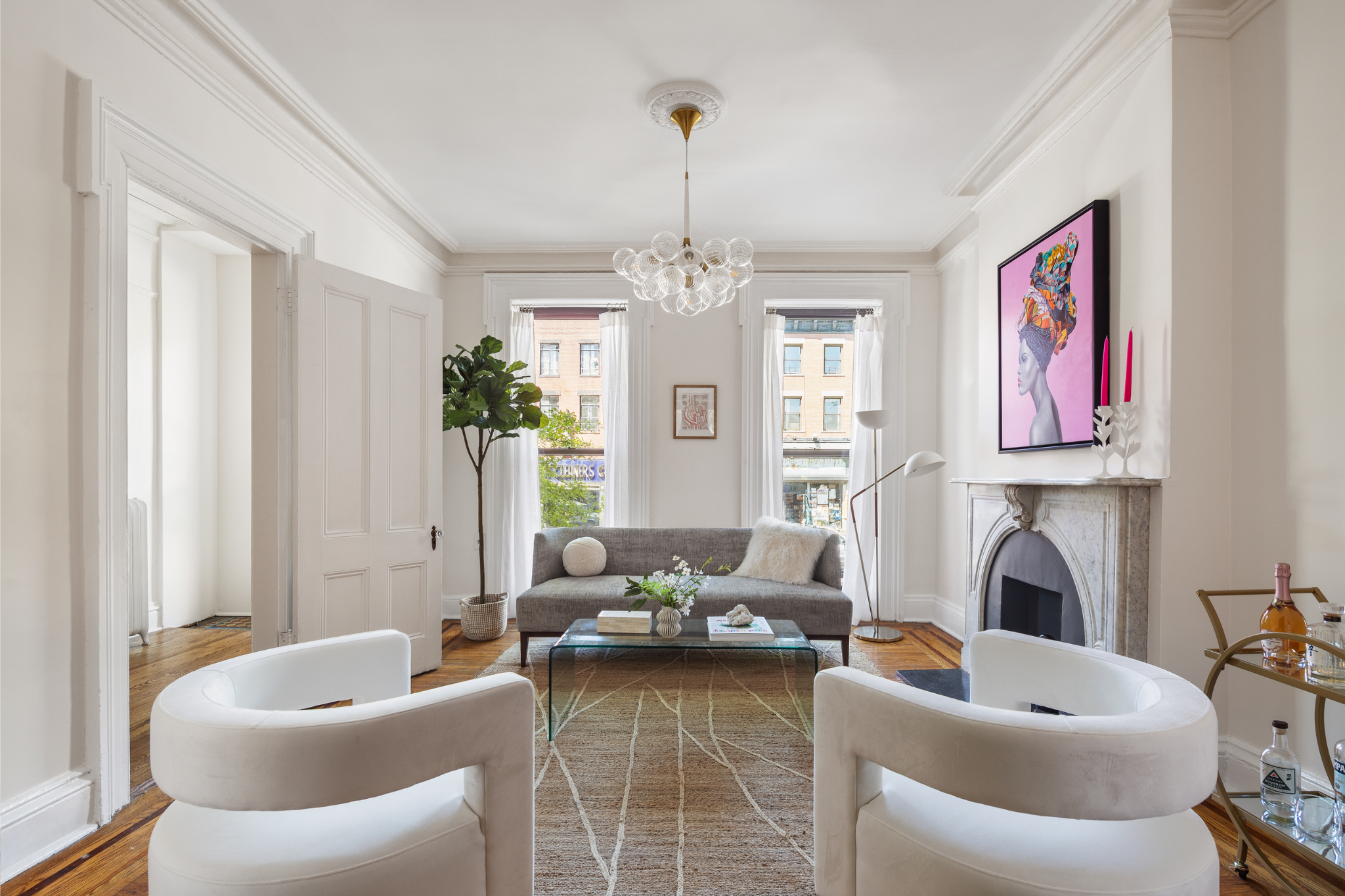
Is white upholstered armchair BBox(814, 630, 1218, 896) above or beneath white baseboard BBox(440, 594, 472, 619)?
above

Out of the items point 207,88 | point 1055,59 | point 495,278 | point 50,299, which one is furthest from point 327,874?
point 495,278

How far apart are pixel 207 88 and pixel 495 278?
8.87 ft

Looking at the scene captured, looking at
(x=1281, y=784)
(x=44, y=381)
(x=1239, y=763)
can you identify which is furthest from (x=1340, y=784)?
(x=44, y=381)

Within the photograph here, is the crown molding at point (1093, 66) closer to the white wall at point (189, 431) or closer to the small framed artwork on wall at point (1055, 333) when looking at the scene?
the small framed artwork on wall at point (1055, 333)

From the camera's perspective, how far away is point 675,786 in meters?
2.47

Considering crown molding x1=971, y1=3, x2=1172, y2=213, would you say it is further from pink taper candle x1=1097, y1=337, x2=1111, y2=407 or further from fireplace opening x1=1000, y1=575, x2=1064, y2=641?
fireplace opening x1=1000, y1=575, x2=1064, y2=641

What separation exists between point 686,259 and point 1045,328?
172cm

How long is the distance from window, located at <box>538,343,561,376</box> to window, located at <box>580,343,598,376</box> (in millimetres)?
193

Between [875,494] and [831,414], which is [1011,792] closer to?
[875,494]

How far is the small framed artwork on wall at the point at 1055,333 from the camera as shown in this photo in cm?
284

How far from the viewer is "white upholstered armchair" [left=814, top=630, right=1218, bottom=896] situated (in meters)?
1.20

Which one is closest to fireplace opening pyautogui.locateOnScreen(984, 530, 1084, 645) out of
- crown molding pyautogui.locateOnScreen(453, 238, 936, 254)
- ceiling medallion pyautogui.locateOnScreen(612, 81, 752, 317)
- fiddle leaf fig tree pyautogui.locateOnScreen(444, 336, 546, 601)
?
ceiling medallion pyautogui.locateOnScreen(612, 81, 752, 317)

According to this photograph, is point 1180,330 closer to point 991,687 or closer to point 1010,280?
point 1010,280

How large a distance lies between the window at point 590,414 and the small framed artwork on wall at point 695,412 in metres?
0.76
